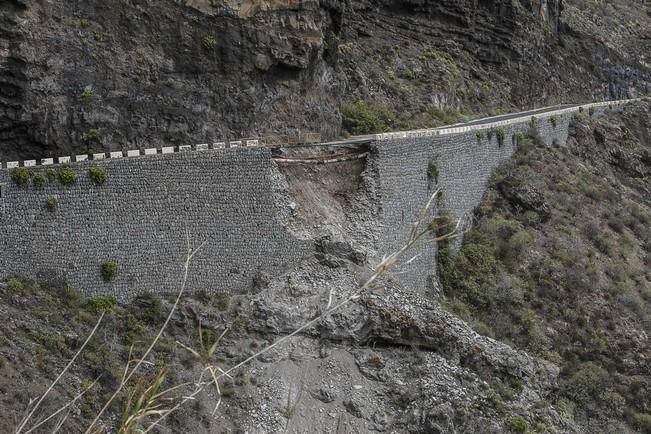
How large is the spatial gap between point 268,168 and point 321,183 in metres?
2.55

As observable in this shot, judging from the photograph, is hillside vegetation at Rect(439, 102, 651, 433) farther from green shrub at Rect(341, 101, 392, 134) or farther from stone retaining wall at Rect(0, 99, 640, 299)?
green shrub at Rect(341, 101, 392, 134)

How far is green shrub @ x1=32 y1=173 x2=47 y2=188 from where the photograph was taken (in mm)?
22797

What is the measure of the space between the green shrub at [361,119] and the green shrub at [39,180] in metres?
15.2

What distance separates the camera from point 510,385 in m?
26.1

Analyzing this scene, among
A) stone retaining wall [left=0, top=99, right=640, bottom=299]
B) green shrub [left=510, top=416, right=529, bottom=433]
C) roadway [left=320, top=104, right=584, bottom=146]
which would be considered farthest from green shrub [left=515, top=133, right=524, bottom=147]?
green shrub [left=510, top=416, right=529, bottom=433]

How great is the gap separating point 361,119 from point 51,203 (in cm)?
1683

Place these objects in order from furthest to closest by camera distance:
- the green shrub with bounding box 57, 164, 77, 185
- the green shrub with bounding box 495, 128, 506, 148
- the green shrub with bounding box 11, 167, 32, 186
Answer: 1. the green shrub with bounding box 495, 128, 506, 148
2. the green shrub with bounding box 57, 164, 77, 185
3. the green shrub with bounding box 11, 167, 32, 186

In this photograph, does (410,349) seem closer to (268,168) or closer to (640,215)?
(268,168)

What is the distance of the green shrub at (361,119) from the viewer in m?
36.4

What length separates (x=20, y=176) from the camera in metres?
22.6

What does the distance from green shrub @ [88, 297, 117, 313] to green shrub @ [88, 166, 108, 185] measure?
10.1 ft

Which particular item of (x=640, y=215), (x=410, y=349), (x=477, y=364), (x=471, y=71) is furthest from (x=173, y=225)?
(x=471, y=71)

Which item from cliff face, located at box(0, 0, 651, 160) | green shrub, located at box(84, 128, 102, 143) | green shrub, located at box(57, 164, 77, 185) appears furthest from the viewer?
green shrub, located at box(84, 128, 102, 143)

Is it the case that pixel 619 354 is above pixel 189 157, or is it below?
below
